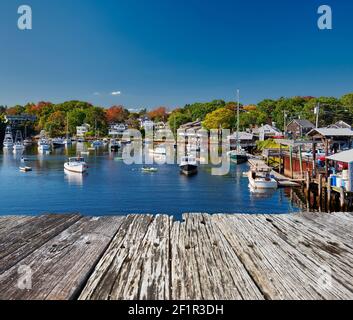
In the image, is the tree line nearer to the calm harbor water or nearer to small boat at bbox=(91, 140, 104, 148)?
small boat at bbox=(91, 140, 104, 148)

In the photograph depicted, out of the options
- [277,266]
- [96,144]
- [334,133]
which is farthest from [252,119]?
[277,266]

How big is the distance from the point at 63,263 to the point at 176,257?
34.7 inches

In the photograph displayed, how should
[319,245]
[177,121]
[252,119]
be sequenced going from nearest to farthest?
1. [319,245]
2. [252,119]
3. [177,121]

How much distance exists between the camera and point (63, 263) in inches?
99.8

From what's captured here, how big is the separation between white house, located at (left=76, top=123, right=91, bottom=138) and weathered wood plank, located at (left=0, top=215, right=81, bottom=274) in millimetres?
133959

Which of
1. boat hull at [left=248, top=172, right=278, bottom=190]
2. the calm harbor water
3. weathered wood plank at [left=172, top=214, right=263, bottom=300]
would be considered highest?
weathered wood plank at [left=172, top=214, right=263, bottom=300]

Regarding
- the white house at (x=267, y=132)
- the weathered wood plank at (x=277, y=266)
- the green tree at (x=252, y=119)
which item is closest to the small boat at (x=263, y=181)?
the weathered wood plank at (x=277, y=266)

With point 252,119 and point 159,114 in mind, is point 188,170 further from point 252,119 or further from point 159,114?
point 159,114

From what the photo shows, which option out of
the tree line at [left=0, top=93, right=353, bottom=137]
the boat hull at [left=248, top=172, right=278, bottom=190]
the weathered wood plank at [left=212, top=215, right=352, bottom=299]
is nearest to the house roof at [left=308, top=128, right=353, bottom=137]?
the boat hull at [left=248, top=172, right=278, bottom=190]

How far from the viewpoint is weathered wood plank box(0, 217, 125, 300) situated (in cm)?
208

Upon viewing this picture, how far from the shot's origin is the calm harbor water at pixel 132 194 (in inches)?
1077

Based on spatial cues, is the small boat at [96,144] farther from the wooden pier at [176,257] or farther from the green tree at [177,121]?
the wooden pier at [176,257]

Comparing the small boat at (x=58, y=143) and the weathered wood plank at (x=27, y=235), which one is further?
the small boat at (x=58, y=143)
